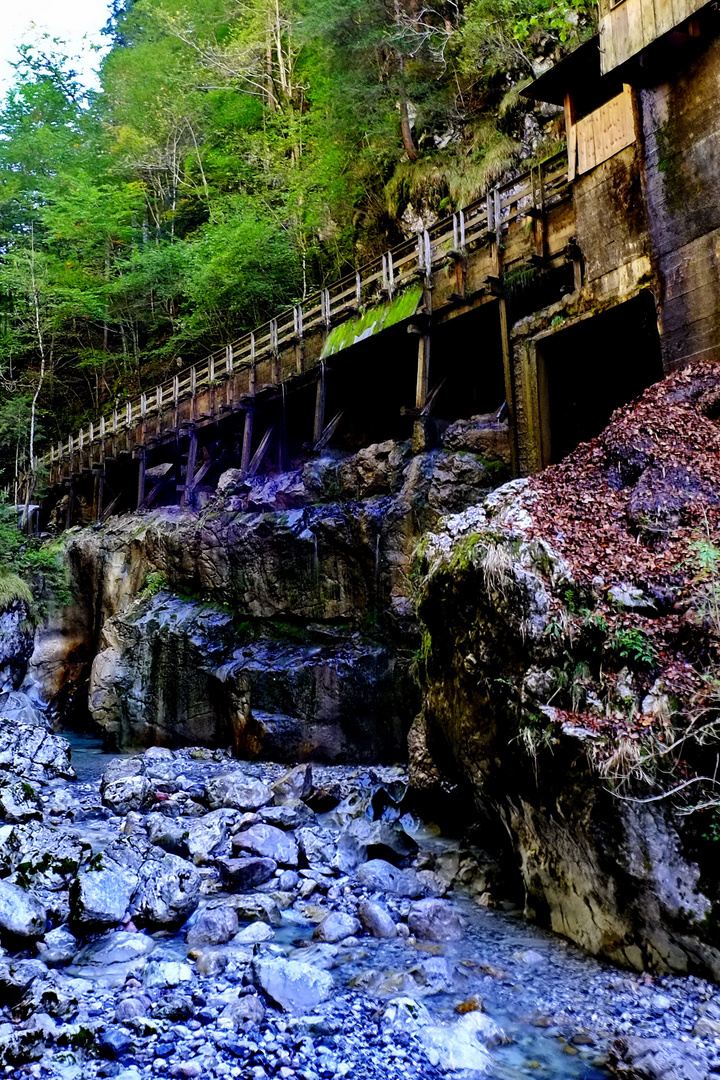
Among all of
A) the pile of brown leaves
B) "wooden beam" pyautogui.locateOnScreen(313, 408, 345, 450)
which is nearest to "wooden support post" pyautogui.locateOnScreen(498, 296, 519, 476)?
the pile of brown leaves

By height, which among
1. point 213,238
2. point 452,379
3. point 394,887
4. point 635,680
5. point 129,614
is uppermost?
point 213,238

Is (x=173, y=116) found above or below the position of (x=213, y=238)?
above

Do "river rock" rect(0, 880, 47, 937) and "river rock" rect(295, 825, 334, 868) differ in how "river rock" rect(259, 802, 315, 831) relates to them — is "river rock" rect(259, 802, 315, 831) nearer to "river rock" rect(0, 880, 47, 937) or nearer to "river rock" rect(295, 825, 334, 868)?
"river rock" rect(295, 825, 334, 868)

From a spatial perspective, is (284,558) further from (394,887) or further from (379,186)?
(379,186)

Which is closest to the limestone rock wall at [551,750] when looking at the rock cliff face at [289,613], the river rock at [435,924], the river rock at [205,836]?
the river rock at [435,924]

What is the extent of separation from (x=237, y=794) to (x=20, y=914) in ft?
15.2

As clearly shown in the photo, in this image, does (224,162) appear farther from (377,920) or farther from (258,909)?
(377,920)

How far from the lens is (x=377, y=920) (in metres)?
6.17

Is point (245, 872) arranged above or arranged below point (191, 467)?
below

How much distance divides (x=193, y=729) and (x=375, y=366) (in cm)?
969

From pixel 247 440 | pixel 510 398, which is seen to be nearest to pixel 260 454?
pixel 247 440

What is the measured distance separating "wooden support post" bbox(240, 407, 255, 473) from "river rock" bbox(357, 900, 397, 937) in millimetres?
14386

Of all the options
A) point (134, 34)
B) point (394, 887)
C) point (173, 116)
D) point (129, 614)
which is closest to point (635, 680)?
point (394, 887)

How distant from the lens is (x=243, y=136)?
27.8 meters
